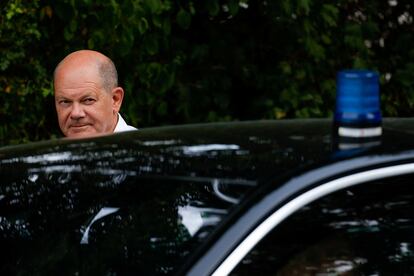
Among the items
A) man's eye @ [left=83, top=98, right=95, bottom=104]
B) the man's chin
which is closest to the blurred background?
man's eye @ [left=83, top=98, right=95, bottom=104]

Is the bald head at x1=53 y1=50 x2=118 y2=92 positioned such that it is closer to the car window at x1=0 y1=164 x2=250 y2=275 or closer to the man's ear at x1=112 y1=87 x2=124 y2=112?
the man's ear at x1=112 y1=87 x2=124 y2=112

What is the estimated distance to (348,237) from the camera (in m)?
2.63

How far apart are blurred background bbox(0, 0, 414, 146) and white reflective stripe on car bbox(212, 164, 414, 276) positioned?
3496 mm

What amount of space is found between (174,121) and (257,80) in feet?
1.84

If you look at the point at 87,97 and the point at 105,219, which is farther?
the point at 87,97

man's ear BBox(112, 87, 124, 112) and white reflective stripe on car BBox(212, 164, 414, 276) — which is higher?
man's ear BBox(112, 87, 124, 112)

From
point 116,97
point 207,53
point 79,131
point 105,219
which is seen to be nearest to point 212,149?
point 105,219

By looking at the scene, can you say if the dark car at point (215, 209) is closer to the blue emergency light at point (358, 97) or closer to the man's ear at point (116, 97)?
the blue emergency light at point (358, 97)

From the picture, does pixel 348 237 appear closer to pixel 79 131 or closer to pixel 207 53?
pixel 79 131

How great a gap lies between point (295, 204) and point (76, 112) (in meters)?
2.36

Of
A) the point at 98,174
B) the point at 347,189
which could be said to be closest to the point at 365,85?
the point at 347,189

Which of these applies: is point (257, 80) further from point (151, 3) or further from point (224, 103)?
point (151, 3)

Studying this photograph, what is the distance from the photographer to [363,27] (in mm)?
7211

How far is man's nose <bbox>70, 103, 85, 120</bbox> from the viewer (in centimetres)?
471
